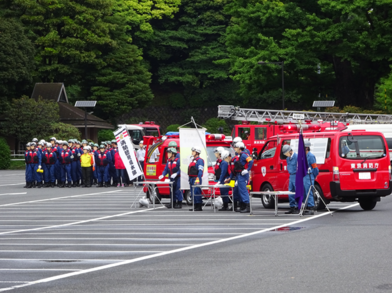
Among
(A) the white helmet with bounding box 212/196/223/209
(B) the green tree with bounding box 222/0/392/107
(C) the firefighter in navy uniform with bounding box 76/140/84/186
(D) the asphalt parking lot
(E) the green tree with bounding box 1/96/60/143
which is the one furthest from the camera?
(E) the green tree with bounding box 1/96/60/143

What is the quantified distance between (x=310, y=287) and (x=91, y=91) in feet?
216

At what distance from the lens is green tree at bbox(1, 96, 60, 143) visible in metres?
58.0

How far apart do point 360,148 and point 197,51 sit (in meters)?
66.8

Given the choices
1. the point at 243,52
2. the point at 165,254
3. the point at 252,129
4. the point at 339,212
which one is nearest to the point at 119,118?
the point at 243,52

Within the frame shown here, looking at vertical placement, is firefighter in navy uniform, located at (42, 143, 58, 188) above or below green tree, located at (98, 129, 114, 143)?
below

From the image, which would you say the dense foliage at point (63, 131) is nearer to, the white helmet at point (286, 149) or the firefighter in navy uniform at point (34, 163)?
the firefighter in navy uniform at point (34, 163)

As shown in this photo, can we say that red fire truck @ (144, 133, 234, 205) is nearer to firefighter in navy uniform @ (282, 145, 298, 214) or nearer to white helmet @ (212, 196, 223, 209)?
white helmet @ (212, 196, 223, 209)

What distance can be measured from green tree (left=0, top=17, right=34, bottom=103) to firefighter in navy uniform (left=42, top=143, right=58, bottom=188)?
28171 mm

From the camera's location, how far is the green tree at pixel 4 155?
55.3 m

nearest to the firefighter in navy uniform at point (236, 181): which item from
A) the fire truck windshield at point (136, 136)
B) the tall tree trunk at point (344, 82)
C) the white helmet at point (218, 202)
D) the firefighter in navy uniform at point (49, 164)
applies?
the white helmet at point (218, 202)

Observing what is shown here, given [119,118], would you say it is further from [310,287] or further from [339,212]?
[310,287]

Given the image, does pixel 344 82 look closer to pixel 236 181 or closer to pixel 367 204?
pixel 367 204

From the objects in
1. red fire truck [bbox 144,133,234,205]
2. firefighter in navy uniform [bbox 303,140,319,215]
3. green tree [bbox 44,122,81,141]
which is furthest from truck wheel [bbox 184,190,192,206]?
green tree [bbox 44,122,81,141]

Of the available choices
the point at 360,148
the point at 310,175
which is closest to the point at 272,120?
the point at 360,148
